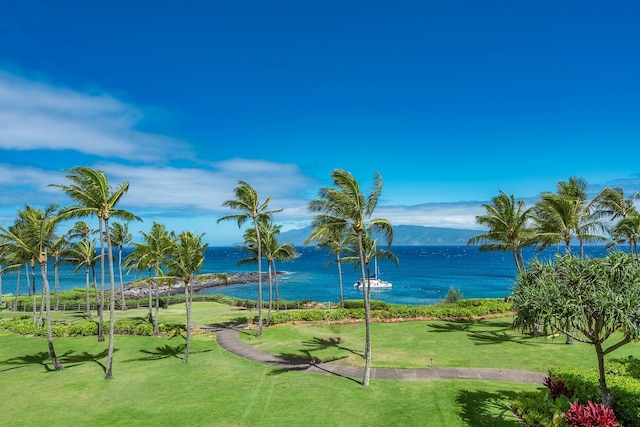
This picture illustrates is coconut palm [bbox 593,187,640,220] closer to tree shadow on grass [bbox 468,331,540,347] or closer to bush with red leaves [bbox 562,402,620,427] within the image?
tree shadow on grass [bbox 468,331,540,347]

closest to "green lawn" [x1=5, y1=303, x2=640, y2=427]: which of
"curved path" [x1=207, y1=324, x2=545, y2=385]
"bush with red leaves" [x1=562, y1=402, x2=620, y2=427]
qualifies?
"curved path" [x1=207, y1=324, x2=545, y2=385]

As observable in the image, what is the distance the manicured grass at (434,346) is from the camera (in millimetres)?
22641

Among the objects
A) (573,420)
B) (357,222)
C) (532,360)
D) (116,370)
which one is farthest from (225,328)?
(573,420)

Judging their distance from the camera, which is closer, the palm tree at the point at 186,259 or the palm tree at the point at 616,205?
the palm tree at the point at 186,259

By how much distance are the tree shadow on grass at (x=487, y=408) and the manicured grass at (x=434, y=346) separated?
15.0 feet

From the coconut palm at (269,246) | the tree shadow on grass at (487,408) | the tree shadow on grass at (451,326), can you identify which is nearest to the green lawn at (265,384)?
the tree shadow on grass at (487,408)

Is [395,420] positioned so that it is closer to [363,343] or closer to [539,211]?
[363,343]

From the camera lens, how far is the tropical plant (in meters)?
11.8

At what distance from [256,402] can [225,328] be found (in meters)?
18.1

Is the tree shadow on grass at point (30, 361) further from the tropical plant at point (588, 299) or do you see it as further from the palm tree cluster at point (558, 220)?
the palm tree cluster at point (558, 220)

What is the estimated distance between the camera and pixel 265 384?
20.1m

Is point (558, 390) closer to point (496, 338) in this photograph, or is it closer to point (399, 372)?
point (399, 372)

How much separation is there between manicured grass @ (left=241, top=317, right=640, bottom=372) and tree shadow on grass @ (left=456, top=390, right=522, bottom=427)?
4573mm

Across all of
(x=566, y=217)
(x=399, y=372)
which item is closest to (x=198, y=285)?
(x=399, y=372)
